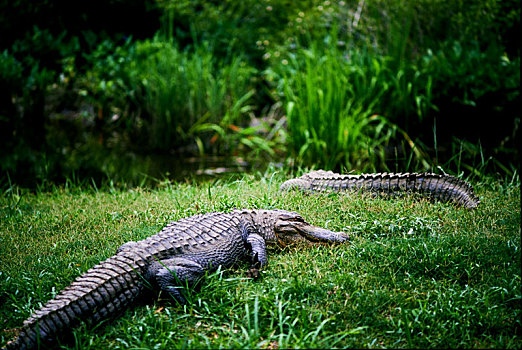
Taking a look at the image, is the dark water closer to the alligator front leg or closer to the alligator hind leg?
the alligator front leg

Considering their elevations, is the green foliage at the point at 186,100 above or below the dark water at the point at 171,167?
above

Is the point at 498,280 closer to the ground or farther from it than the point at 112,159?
farther from it

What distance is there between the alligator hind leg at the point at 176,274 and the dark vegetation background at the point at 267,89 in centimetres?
272

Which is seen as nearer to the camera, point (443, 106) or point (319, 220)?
point (319, 220)

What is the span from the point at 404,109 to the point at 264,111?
127 inches

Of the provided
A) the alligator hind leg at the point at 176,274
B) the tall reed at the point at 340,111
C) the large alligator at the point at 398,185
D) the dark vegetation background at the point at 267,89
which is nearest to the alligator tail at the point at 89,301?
the alligator hind leg at the point at 176,274

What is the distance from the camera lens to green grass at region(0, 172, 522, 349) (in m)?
2.60

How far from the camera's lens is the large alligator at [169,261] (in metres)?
2.59

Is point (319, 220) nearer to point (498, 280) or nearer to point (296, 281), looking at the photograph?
point (296, 281)

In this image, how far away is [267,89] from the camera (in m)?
8.76

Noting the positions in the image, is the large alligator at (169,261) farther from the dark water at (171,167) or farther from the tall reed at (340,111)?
the tall reed at (340,111)

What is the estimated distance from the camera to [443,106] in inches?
286

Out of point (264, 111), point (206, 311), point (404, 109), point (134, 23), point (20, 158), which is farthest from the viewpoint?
point (134, 23)

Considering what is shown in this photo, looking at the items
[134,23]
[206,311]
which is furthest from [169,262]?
[134,23]
